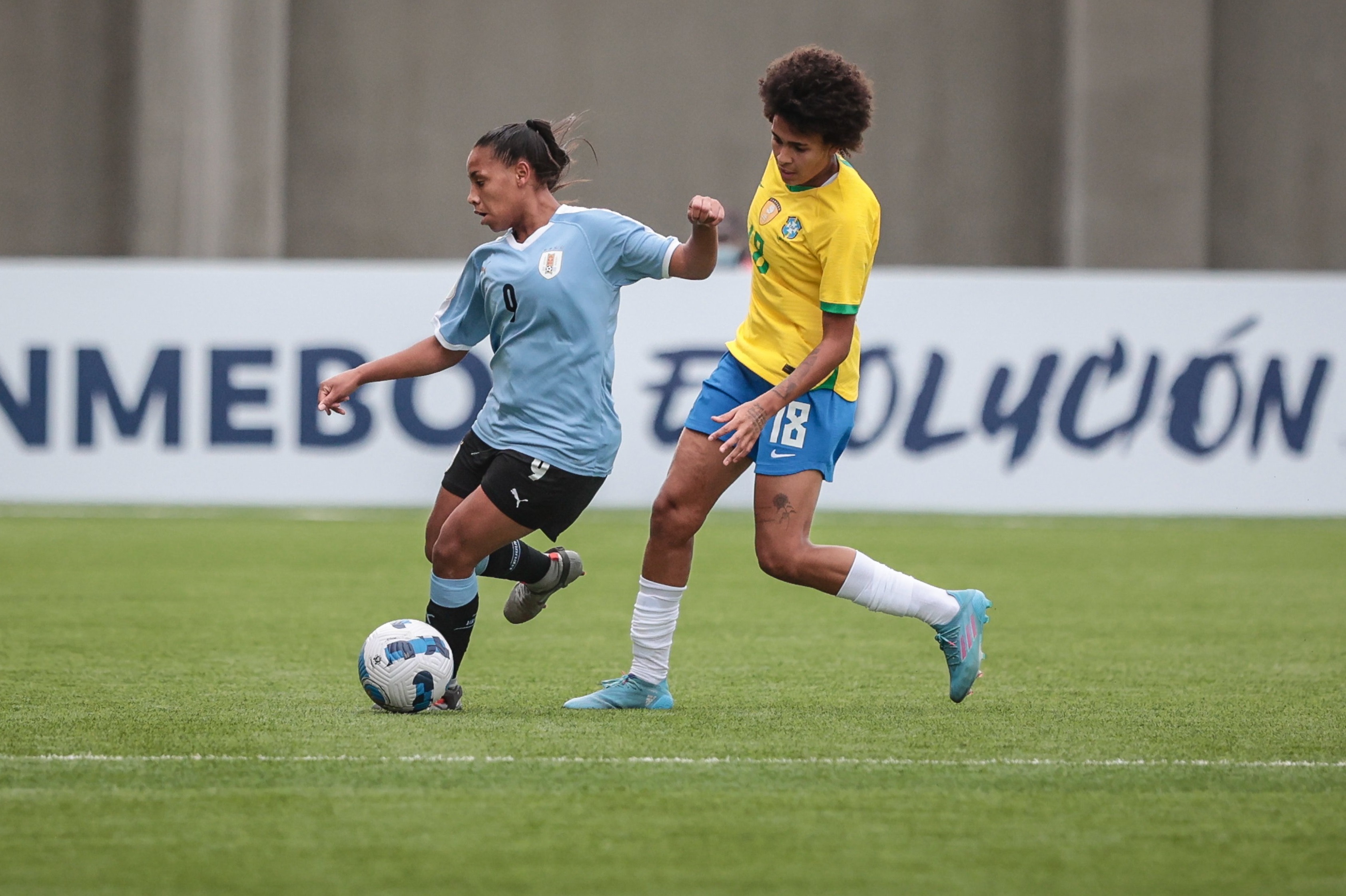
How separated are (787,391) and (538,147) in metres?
1.02

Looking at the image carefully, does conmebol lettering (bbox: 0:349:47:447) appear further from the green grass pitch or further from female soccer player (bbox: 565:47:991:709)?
female soccer player (bbox: 565:47:991:709)

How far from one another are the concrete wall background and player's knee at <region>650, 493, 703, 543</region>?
1173 cm

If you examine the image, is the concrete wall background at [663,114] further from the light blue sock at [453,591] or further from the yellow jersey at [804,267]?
the light blue sock at [453,591]

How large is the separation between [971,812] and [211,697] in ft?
7.61

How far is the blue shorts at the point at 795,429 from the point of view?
178 inches

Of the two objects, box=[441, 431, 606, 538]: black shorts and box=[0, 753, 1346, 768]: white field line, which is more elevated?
box=[441, 431, 606, 538]: black shorts

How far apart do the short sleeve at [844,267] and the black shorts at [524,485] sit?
802 mm

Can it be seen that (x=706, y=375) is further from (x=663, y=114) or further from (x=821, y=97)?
(x=663, y=114)

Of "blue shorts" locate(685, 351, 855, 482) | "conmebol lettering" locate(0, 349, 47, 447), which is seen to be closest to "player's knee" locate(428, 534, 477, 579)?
"blue shorts" locate(685, 351, 855, 482)

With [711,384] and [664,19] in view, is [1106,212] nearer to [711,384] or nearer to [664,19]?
[664,19]

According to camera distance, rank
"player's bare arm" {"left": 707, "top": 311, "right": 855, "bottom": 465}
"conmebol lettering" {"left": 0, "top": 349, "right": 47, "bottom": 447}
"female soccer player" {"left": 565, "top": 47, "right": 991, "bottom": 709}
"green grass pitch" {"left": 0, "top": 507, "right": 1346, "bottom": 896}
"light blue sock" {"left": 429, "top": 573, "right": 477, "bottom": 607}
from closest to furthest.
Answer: "green grass pitch" {"left": 0, "top": 507, "right": 1346, "bottom": 896}, "player's bare arm" {"left": 707, "top": 311, "right": 855, "bottom": 465}, "female soccer player" {"left": 565, "top": 47, "right": 991, "bottom": 709}, "light blue sock" {"left": 429, "top": 573, "right": 477, "bottom": 607}, "conmebol lettering" {"left": 0, "top": 349, "right": 47, "bottom": 447}

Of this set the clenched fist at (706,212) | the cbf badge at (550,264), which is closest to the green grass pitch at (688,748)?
the cbf badge at (550,264)

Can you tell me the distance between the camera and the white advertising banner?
10609 mm

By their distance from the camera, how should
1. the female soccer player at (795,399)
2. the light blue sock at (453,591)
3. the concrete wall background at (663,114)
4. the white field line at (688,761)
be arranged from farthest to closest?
the concrete wall background at (663,114) → the light blue sock at (453,591) → the female soccer player at (795,399) → the white field line at (688,761)
